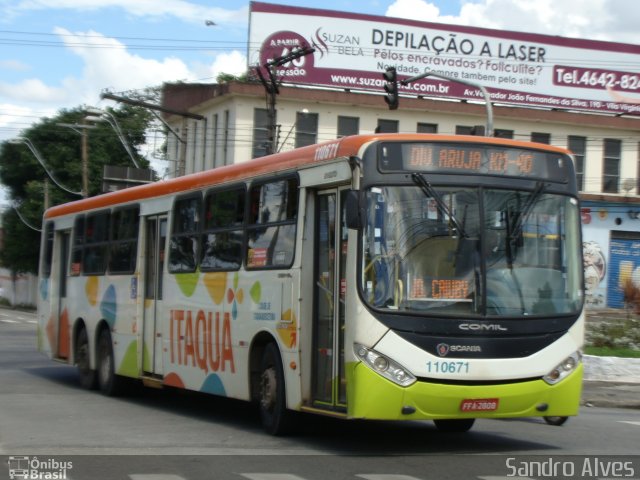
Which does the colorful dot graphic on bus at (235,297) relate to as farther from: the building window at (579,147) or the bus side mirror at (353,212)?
the building window at (579,147)

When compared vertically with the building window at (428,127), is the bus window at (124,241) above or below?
below

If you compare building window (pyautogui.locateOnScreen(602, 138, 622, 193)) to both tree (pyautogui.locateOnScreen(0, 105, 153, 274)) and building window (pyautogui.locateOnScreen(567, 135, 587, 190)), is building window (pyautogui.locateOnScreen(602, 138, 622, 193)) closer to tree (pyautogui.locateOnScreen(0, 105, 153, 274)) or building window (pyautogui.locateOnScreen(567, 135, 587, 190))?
building window (pyautogui.locateOnScreen(567, 135, 587, 190))

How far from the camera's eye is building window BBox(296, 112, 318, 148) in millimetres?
45250

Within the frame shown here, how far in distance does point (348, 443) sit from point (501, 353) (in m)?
2.17

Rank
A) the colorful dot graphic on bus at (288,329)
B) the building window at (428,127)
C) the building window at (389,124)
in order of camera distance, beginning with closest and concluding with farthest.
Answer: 1. the colorful dot graphic on bus at (288,329)
2. the building window at (389,124)
3. the building window at (428,127)

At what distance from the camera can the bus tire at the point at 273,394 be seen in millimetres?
11578

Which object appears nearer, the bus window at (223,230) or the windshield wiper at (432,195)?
the windshield wiper at (432,195)

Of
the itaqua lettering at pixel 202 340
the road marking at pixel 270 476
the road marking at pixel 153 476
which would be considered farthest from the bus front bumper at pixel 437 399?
the itaqua lettering at pixel 202 340

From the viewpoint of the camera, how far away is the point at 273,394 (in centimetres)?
1187

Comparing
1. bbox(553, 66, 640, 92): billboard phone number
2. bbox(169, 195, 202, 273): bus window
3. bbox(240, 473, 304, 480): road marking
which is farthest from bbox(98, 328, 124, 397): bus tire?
bbox(553, 66, 640, 92): billboard phone number

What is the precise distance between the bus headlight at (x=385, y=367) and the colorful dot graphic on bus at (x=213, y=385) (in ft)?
11.9

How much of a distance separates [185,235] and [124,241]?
2.64 metres

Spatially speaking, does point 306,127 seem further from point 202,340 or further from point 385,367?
point 385,367

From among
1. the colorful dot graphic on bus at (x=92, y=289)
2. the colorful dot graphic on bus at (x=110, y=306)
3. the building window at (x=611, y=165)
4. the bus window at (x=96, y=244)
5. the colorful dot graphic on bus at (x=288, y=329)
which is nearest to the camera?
the colorful dot graphic on bus at (x=288, y=329)
